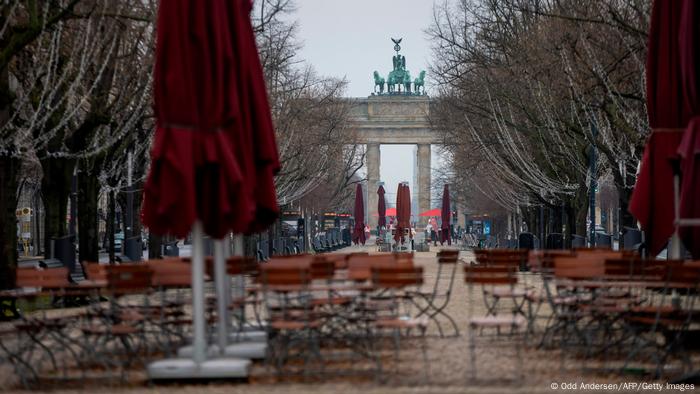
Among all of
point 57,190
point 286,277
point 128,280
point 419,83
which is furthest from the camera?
point 419,83

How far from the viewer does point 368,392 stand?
11242mm

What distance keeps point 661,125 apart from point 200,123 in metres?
5.09

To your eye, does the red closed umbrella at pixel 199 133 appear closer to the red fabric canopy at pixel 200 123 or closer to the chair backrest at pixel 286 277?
the red fabric canopy at pixel 200 123

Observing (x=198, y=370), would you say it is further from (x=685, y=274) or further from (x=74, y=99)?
(x=74, y=99)

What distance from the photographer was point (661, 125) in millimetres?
14602

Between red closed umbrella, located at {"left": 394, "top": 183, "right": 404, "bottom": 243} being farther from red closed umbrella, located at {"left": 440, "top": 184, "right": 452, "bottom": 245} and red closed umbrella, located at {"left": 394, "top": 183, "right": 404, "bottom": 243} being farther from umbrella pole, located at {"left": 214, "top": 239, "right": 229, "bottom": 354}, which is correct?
umbrella pole, located at {"left": 214, "top": 239, "right": 229, "bottom": 354}

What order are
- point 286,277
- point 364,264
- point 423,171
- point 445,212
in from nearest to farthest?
point 286,277 < point 364,264 < point 445,212 < point 423,171

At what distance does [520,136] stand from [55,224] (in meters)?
20.8

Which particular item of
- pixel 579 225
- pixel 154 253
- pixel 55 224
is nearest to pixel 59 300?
pixel 55 224

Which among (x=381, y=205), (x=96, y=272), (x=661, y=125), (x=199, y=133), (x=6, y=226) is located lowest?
(x=96, y=272)

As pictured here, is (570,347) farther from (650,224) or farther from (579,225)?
(579,225)
